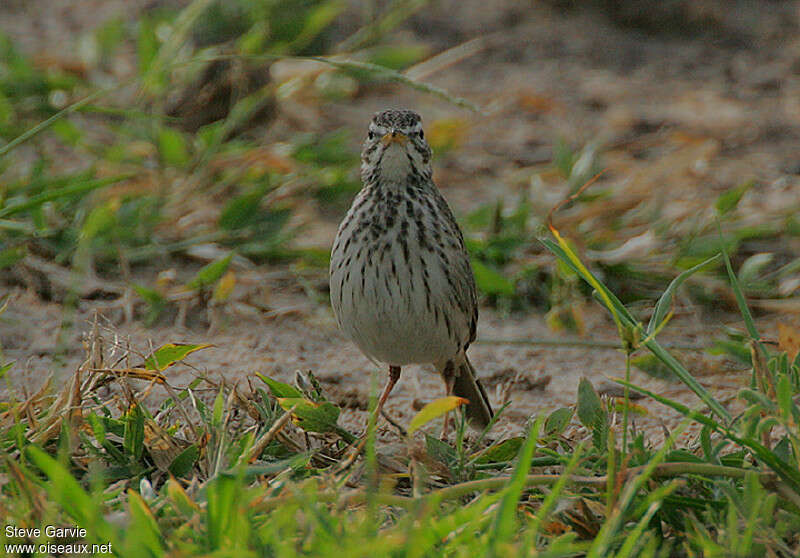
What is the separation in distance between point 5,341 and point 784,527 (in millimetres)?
3059

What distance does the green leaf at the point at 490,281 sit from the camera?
5027mm

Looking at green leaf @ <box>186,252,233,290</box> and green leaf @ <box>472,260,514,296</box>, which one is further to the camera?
green leaf @ <box>472,260,514,296</box>

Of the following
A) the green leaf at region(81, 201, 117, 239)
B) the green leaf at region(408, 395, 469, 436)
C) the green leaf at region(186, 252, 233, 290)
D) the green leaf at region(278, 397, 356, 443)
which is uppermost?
the green leaf at region(81, 201, 117, 239)

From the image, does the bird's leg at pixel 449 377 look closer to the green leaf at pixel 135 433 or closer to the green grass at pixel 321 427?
the green grass at pixel 321 427

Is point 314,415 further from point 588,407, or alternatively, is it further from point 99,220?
point 99,220

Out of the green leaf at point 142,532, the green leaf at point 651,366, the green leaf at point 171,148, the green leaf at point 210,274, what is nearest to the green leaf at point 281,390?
the green leaf at point 142,532

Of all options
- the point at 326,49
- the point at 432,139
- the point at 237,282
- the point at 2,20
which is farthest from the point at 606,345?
the point at 2,20

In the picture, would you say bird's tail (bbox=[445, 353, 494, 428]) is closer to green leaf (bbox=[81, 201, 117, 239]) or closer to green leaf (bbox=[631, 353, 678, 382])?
green leaf (bbox=[631, 353, 678, 382])

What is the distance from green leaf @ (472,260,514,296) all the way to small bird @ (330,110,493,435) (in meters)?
→ 0.91

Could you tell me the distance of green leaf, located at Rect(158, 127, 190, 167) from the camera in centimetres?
562

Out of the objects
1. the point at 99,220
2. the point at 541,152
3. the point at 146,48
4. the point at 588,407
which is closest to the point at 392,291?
the point at 588,407

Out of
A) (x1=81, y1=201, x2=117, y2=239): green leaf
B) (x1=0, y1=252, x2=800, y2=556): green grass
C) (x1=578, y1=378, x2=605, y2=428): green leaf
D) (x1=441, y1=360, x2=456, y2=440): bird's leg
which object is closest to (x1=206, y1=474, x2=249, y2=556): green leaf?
(x1=0, y1=252, x2=800, y2=556): green grass

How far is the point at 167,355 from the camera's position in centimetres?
342

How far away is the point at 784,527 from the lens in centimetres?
268
